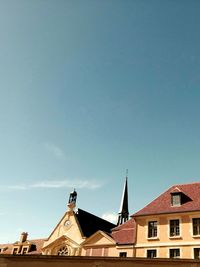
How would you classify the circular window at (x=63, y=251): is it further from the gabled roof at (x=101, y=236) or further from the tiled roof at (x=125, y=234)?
the tiled roof at (x=125, y=234)

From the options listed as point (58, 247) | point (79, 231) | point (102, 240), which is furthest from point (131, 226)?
point (58, 247)

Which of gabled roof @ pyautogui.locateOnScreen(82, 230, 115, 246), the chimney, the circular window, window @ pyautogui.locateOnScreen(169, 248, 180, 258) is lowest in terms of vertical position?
window @ pyautogui.locateOnScreen(169, 248, 180, 258)

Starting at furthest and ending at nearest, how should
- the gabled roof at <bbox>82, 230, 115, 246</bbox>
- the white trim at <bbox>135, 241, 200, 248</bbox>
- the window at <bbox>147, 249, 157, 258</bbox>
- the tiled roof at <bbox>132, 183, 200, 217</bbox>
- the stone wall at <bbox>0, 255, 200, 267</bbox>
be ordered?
1. the gabled roof at <bbox>82, 230, 115, 246</bbox>
2. the tiled roof at <bbox>132, 183, 200, 217</bbox>
3. the window at <bbox>147, 249, 157, 258</bbox>
4. the white trim at <bbox>135, 241, 200, 248</bbox>
5. the stone wall at <bbox>0, 255, 200, 267</bbox>

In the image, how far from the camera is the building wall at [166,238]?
2659cm

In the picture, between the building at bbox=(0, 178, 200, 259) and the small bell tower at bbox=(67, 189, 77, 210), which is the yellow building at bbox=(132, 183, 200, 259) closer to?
the building at bbox=(0, 178, 200, 259)

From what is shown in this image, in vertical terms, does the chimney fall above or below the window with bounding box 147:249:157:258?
above

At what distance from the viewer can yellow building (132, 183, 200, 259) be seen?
88.2ft

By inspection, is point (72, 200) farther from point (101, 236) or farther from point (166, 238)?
point (166, 238)

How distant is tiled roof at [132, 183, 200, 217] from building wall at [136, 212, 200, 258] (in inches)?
19.9

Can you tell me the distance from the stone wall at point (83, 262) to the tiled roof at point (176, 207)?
44.1 feet

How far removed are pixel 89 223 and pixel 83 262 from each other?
2540 cm

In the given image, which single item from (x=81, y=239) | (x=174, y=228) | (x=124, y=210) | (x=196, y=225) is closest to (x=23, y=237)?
(x=81, y=239)

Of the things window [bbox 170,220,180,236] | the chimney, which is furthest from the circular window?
window [bbox 170,220,180,236]

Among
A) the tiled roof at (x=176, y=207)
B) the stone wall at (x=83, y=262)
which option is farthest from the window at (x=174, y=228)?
the stone wall at (x=83, y=262)
